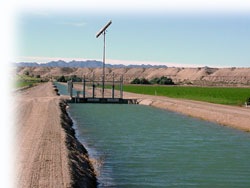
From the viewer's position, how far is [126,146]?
23.4 meters

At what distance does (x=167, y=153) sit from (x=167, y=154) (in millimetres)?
252

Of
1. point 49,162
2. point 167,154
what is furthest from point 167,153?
point 49,162

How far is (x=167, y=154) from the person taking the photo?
2153 cm

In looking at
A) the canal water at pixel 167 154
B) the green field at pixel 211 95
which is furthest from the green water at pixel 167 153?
the green field at pixel 211 95

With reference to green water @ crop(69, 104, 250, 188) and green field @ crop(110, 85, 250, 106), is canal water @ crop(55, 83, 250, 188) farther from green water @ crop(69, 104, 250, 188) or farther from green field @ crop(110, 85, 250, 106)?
green field @ crop(110, 85, 250, 106)

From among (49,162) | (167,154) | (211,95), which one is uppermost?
(49,162)

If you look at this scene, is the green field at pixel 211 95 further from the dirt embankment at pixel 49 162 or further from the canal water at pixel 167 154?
the dirt embankment at pixel 49 162

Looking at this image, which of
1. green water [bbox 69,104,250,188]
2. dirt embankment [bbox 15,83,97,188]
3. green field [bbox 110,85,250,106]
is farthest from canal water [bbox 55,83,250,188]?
green field [bbox 110,85,250,106]

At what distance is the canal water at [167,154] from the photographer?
54.0 feet

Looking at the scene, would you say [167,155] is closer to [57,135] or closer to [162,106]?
[57,135]

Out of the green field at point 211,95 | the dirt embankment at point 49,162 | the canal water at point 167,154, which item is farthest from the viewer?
the green field at point 211,95

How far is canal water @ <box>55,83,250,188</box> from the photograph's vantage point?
1647cm

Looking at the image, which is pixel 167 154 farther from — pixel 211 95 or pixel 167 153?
pixel 211 95

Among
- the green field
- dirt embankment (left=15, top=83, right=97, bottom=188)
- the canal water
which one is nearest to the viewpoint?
dirt embankment (left=15, top=83, right=97, bottom=188)
